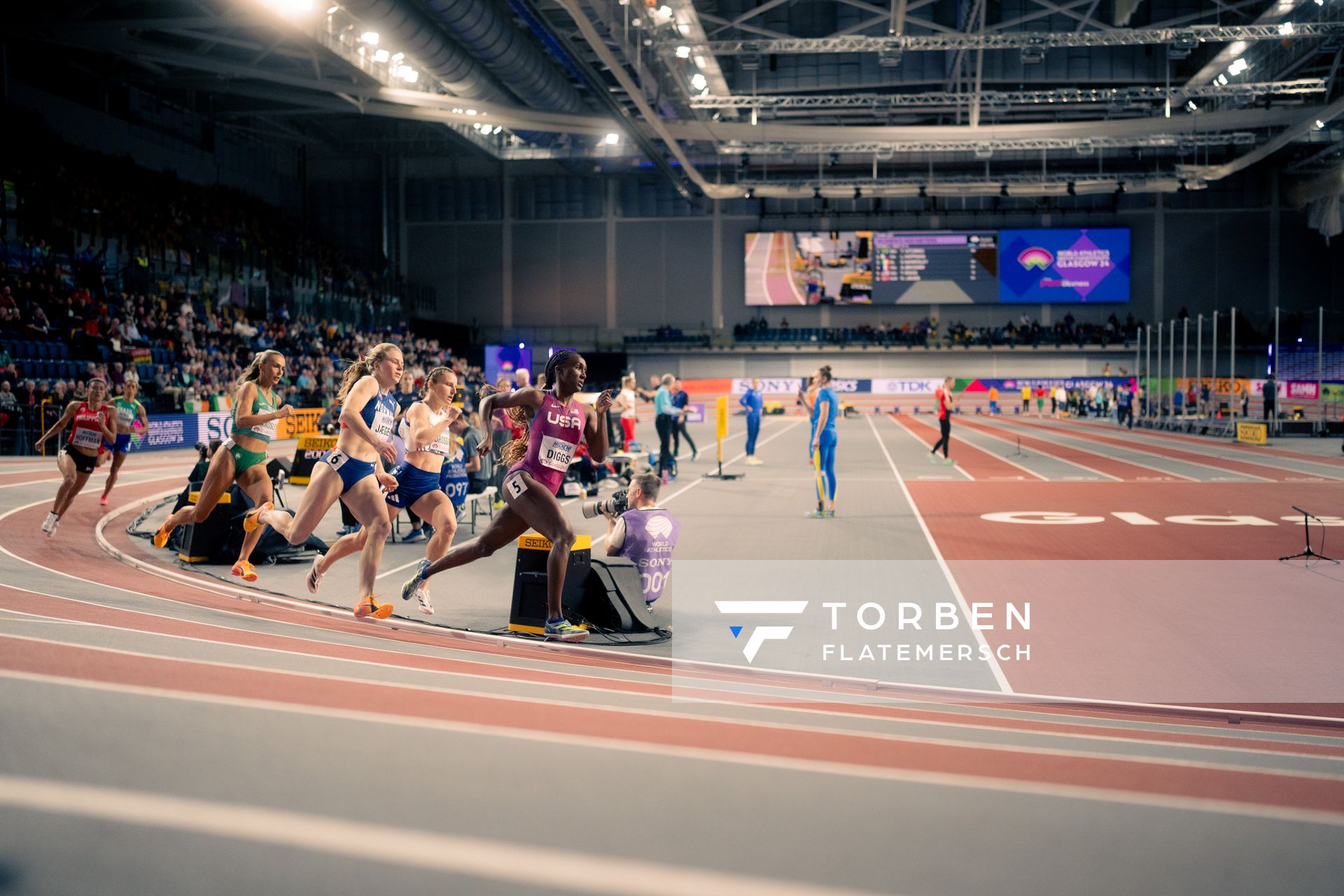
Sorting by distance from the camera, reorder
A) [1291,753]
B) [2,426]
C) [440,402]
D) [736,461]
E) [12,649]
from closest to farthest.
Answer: [1291,753] → [12,649] → [440,402] → [2,426] → [736,461]

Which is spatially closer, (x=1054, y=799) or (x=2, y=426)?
(x=1054, y=799)

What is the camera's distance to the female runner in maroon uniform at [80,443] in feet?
36.0

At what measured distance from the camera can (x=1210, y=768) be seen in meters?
3.75

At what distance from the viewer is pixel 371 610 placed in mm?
7059

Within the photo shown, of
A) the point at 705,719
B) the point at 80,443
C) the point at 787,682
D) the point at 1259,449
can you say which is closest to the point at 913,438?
the point at 1259,449

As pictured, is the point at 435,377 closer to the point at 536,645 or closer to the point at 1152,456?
the point at 536,645

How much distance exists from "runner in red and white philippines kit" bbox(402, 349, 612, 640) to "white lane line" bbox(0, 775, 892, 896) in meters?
3.31

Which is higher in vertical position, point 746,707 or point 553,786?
point 553,786

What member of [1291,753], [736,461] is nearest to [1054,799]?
[1291,753]

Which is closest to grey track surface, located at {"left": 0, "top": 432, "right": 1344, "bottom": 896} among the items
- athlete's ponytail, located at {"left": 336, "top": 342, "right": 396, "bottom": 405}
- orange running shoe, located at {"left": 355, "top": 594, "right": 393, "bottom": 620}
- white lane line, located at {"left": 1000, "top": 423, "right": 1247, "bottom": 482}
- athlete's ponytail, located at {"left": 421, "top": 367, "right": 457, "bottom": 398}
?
orange running shoe, located at {"left": 355, "top": 594, "right": 393, "bottom": 620}

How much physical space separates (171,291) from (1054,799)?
101 feet

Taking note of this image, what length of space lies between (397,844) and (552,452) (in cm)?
364

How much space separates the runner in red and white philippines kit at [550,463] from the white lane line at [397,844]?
130 inches

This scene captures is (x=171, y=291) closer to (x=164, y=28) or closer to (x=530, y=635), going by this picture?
(x=164, y=28)
